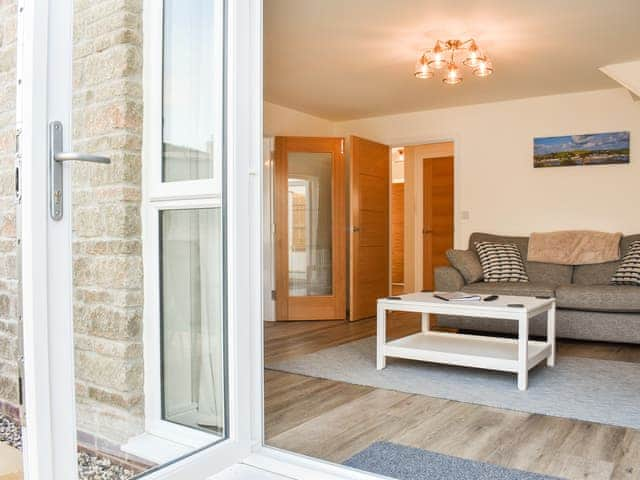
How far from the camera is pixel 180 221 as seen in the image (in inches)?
Answer: 77.2

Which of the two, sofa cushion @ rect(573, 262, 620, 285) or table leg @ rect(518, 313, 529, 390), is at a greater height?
sofa cushion @ rect(573, 262, 620, 285)

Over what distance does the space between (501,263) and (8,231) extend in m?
4.55

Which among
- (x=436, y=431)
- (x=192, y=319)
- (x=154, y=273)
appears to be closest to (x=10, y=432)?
(x=154, y=273)

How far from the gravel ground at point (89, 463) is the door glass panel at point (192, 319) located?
0.24 meters

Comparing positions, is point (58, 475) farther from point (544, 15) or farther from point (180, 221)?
point (544, 15)

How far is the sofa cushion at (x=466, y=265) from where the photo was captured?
204 inches

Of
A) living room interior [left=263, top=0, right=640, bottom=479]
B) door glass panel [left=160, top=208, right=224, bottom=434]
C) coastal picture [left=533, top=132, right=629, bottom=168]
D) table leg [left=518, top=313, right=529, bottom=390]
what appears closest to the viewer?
door glass panel [left=160, top=208, right=224, bottom=434]

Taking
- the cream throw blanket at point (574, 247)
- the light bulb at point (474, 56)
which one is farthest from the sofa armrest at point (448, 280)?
the light bulb at point (474, 56)

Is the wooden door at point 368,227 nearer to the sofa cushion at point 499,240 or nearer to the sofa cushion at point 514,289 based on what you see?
the sofa cushion at point 499,240

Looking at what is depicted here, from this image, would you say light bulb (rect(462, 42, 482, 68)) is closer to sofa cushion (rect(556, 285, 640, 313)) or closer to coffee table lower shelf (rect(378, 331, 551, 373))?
coffee table lower shelf (rect(378, 331, 551, 373))

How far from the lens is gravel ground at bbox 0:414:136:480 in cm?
138

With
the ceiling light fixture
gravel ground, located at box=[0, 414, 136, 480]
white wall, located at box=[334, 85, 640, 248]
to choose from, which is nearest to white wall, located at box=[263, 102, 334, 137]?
white wall, located at box=[334, 85, 640, 248]

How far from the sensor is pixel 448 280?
5047 millimetres

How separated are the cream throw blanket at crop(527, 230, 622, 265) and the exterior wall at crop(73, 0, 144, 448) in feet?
14.6
